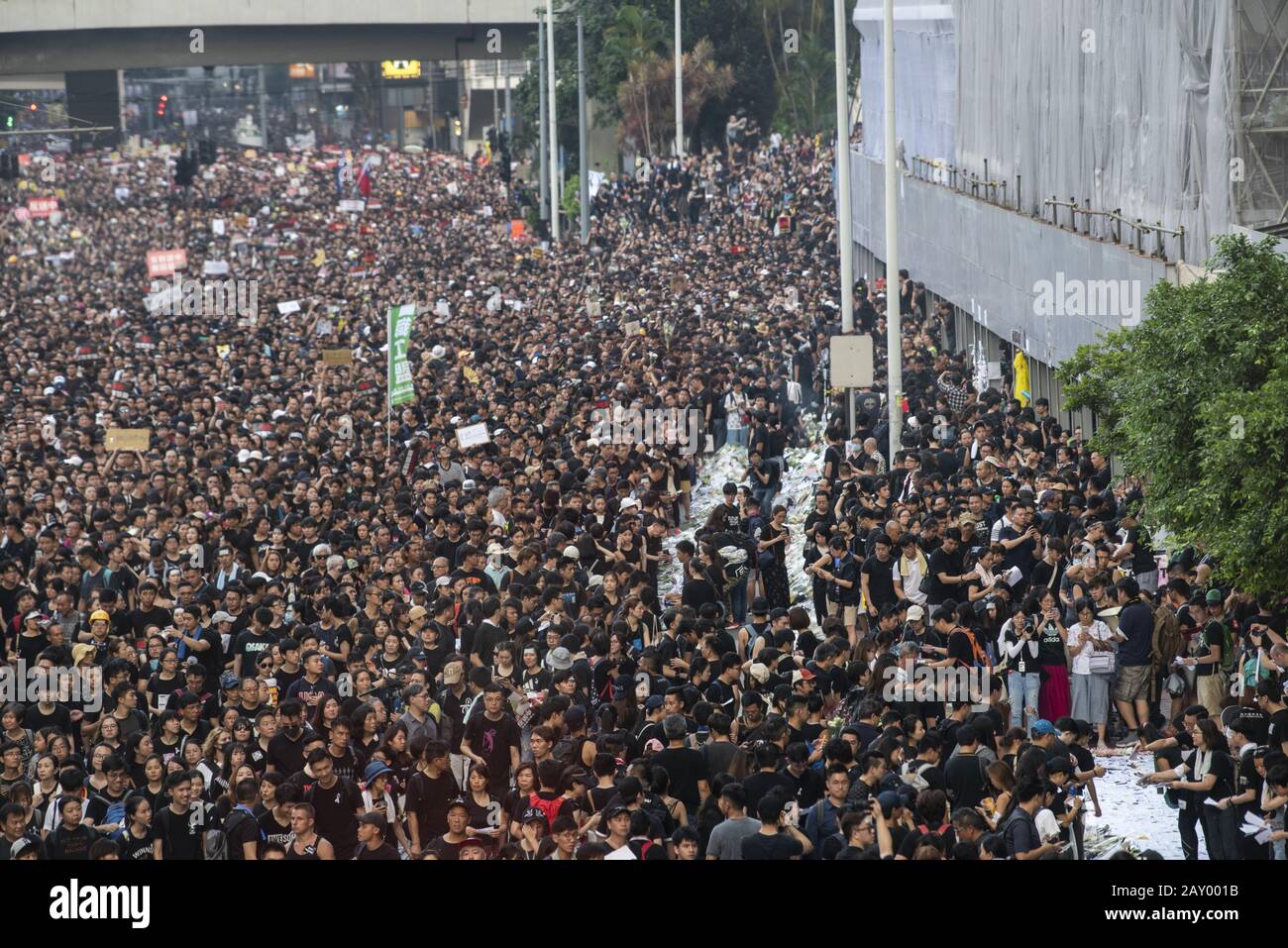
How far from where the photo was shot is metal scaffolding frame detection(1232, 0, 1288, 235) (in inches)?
747

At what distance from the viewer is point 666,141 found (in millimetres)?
65438

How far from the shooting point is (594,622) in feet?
44.8

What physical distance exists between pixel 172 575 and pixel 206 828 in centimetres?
617

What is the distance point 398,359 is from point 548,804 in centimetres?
1448

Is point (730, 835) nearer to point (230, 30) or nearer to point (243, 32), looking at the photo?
point (230, 30)

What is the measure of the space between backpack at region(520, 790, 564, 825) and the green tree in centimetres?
474

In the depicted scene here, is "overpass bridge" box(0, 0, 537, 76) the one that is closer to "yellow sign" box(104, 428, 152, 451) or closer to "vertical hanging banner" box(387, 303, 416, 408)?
"vertical hanging banner" box(387, 303, 416, 408)

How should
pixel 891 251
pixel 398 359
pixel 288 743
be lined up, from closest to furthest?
pixel 288 743, pixel 891 251, pixel 398 359

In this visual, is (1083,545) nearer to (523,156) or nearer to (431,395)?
(431,395)

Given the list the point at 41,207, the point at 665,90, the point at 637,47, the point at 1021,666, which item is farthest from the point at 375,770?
the point at 41,207

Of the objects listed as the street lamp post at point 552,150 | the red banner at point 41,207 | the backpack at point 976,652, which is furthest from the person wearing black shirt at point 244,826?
the red banner at point 41,207

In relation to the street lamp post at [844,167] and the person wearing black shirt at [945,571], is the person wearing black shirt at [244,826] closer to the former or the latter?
the person wearing black shirt at [945,571]

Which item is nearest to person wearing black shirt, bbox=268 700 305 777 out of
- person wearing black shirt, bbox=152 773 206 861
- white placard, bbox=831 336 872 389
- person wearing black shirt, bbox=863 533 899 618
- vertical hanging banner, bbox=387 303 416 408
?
person wearing black shirt, bbox=152 773 206 861

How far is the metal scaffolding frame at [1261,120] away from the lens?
1897 cm
